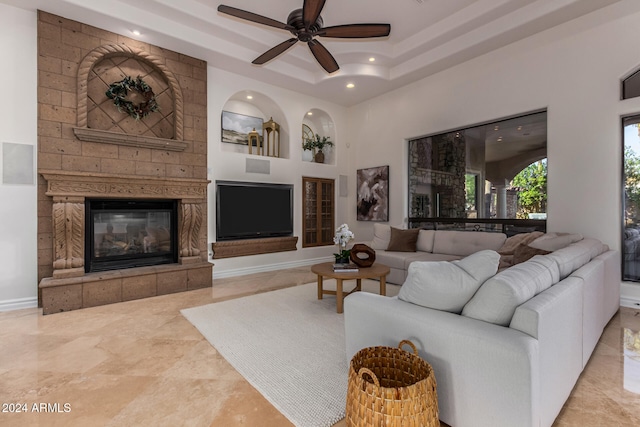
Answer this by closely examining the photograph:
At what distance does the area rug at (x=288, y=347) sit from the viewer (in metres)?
1.76

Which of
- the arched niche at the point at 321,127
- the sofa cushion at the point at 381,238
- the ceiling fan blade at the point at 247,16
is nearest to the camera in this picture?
the ceiling fan blade at the point at 247,16

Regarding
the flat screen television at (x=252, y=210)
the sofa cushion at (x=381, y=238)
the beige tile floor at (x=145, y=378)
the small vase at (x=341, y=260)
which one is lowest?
the beige tile floor at (x=145, y=378)

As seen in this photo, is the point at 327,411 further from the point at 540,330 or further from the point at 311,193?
the point at 311,193

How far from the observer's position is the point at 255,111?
19.7ft

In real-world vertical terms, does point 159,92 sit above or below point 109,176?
above

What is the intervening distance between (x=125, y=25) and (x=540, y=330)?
5.05m

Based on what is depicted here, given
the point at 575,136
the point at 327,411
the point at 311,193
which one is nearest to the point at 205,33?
the point at 311,193

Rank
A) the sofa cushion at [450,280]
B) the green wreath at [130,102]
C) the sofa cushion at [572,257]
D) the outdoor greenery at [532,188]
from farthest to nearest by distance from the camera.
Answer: the outdoor greenery at [532,188], the green wreath at [130,102], the sofa cushion at [572,257], the sofa cushion at [450,280]

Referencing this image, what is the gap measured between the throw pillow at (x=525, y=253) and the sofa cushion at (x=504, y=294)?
5.95ft

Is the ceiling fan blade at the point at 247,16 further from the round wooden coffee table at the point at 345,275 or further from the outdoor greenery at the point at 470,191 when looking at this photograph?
the outdoor greenery at the point at 470,191

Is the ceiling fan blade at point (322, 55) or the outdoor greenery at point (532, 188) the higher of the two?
the ceiling fan blade at point (322, 55)

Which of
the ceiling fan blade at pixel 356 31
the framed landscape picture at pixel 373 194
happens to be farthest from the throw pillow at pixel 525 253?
the framed landscape picture at pixel 373 194

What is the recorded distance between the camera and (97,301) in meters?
3.54

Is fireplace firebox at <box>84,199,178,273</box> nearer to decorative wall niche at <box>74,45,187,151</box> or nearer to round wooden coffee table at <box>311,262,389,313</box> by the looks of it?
decorative wall niche at <box>74,45,187,151</box>
